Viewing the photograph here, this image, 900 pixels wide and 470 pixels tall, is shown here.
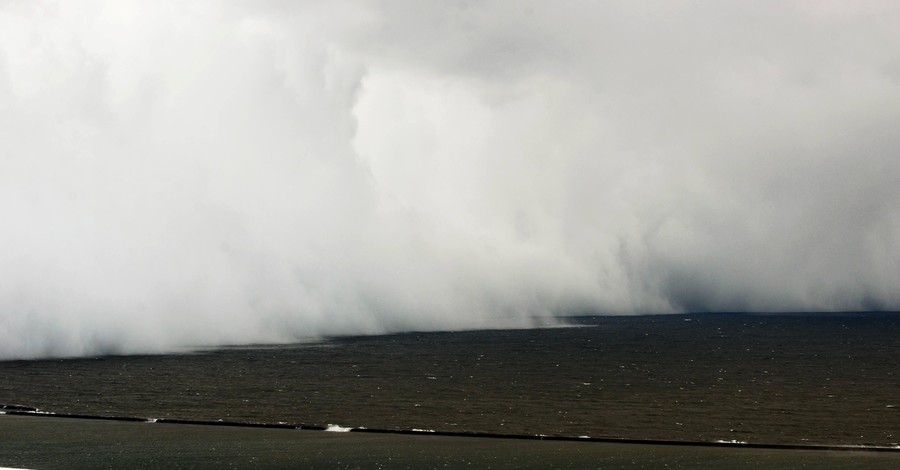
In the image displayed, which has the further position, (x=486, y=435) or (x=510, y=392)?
(x=510, y=392)

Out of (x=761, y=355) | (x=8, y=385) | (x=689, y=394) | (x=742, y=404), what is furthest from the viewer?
(x=761, y=355)

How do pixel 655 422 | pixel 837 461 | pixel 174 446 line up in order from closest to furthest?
pixel 837 461
pixel 174 446
pixel 655 422

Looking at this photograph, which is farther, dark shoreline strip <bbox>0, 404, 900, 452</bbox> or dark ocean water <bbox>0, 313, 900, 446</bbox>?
dark ocean water <bbox>0, 313, 900, 446</bbox>

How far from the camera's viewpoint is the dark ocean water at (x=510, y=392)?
62188 millimetres

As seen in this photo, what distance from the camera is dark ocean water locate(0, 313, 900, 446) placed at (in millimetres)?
62188

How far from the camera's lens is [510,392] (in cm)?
8562

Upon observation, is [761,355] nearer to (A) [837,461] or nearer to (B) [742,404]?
(B) [742,404]

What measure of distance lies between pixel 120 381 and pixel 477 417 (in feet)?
164

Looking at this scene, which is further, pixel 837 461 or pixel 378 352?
pixel 378 352

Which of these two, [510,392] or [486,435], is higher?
[510,392]

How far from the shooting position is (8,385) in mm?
92500

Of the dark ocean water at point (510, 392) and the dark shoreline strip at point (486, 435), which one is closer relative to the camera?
the dark shoreline strip at point (486, 435)

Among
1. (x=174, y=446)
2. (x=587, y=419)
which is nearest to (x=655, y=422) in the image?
(x=587, y=419)

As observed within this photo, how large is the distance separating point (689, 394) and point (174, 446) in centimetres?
5158
